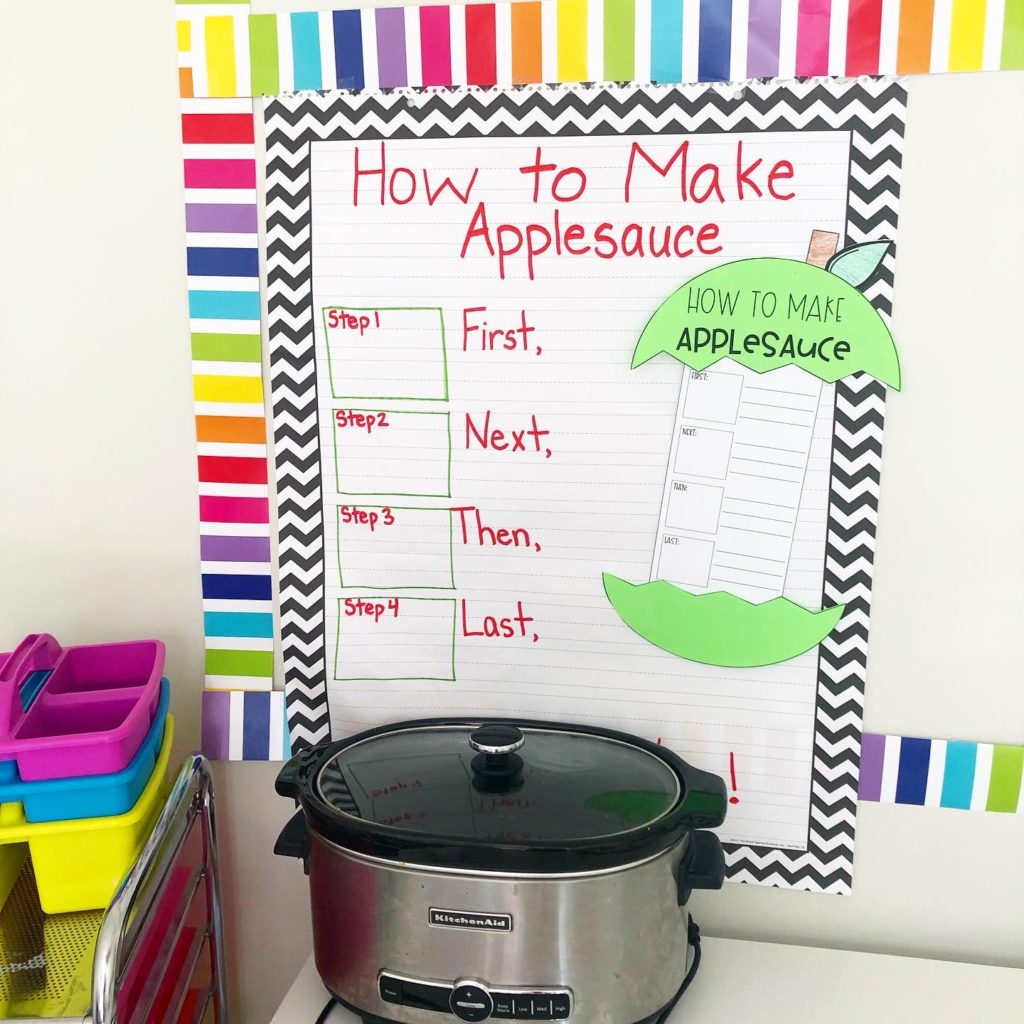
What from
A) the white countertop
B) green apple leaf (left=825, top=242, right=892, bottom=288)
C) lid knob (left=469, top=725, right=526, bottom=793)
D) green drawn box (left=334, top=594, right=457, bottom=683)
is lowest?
the white countertop

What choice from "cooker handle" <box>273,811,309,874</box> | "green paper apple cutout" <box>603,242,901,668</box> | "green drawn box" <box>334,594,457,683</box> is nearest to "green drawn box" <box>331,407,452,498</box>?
"green drawn box" <box>334,594,457,683</box>

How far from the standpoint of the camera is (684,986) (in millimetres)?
901

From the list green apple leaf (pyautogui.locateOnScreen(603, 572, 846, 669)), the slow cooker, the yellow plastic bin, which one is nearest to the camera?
the slow cooker

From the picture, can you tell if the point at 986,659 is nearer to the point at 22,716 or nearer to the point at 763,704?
the point at 763,704

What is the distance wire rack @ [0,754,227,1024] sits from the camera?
778mm

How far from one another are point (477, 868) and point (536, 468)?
16.5 inches

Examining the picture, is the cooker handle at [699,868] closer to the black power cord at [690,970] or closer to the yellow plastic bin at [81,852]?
the black power cord at [690,970]

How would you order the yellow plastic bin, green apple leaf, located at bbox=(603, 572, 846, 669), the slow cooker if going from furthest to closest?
green apple leaf, located at bbox=(603, 572, 846, 669) → the yellow plastic bin → the slow cooker

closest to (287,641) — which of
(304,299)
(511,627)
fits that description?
(511,627)

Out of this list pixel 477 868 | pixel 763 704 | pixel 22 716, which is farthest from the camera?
pixel 763 704

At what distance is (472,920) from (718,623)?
0.40 metres

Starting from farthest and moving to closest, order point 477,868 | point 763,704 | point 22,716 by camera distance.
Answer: point 763,704
point 22,716
point 477,868

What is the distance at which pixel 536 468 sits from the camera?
3.28 feet

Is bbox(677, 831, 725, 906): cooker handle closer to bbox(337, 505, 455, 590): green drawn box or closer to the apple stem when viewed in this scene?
bbox(337, 505, 455, 590): green drawn box
